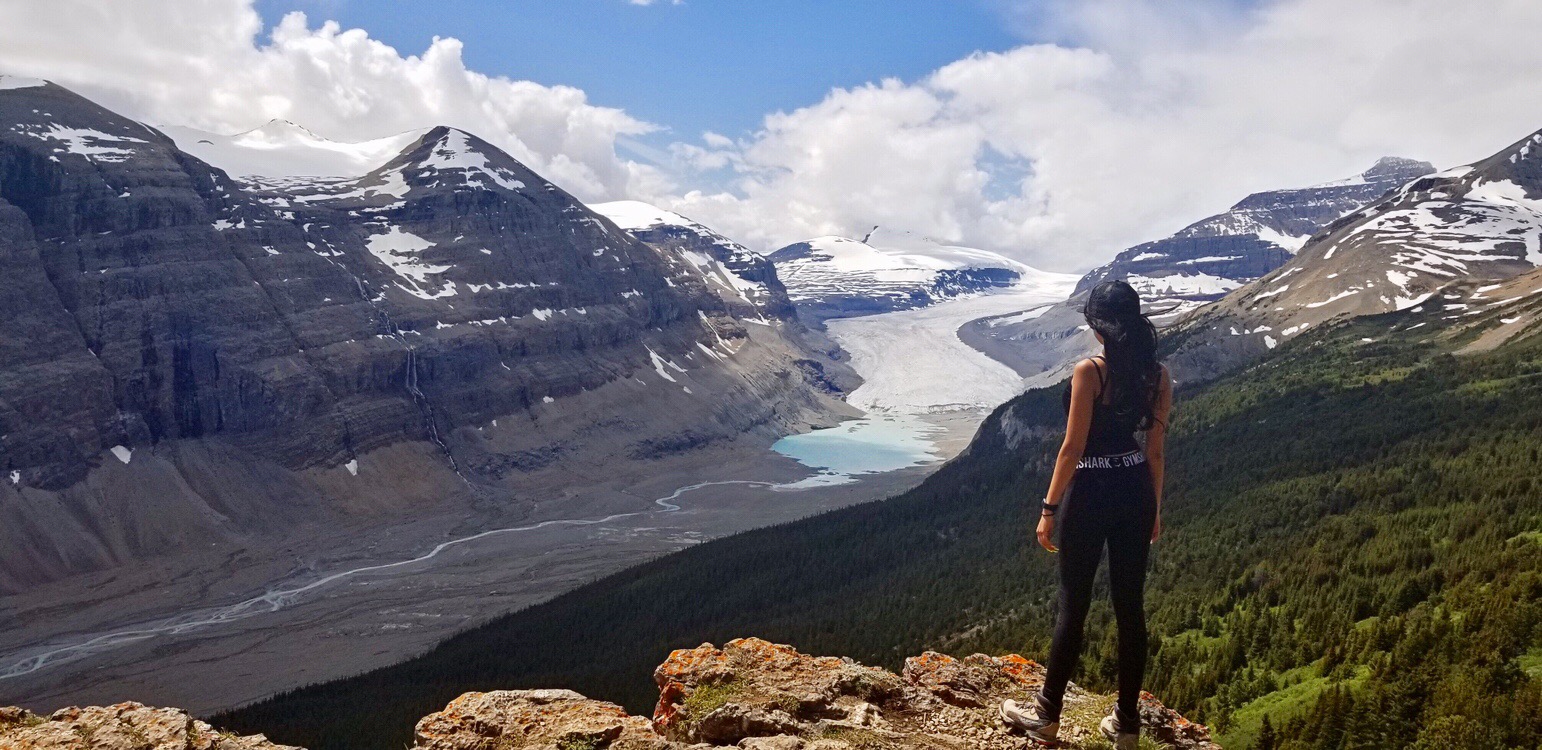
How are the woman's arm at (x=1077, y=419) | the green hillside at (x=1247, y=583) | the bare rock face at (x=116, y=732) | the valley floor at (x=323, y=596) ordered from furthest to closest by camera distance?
the valley floor at (x=323, y=596)
the green hillside at (x=1247, y=583)
the bare rock face at (x=116, y=732)
the woman's arm at (x=1077, y=419)

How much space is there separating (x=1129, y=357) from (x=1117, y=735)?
3983mm

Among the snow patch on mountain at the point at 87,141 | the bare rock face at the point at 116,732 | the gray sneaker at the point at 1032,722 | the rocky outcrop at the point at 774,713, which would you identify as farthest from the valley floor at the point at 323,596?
the gray sneaker at the point at 1032,722

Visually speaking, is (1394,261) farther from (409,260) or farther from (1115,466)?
(409,260)

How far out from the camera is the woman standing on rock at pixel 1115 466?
903 cm

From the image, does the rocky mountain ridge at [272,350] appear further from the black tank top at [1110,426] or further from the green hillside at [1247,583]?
the black tank top at [1110,426]

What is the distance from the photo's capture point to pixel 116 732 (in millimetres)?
10711

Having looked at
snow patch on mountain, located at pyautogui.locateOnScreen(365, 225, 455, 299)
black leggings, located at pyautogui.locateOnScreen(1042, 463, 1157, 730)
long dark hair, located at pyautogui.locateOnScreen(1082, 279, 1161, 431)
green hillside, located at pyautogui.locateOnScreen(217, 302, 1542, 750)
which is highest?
snow patch on mountain, located at pyautogui.locateOnScreen(365, 225, 455, 299)

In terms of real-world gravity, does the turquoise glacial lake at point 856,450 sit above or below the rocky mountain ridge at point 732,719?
below

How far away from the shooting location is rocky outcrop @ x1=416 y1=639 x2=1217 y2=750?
10.5 metres

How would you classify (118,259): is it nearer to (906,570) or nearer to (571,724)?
(906,570)

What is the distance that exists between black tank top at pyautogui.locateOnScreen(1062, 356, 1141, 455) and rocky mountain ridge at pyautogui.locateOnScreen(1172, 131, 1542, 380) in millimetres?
89401

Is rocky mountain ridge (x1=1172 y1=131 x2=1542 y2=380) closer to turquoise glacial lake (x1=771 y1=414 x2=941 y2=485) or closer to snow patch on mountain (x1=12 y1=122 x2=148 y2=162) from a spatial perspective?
turquoise glacial lake (x1=771 y1=414 x2=941 y2=485)

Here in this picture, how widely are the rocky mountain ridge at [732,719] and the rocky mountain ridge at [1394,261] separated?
286ft

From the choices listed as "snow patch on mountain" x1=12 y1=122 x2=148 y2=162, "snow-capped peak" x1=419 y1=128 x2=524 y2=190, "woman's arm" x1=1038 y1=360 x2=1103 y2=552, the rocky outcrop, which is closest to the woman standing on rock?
"woman's arm" x1=1038 y1=360 x2=1103 y2=552
